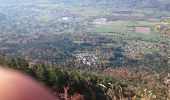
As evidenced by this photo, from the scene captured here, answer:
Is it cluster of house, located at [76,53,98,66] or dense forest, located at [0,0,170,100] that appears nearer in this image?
dense forest, located at [0,0,170,100]

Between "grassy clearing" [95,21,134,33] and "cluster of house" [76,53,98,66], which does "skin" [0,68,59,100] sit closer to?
"cluster of house" [76,53,98,66]

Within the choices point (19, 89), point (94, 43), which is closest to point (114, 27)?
point (94, 43)

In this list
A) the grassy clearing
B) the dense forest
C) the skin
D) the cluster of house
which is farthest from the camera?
the grassy clearing

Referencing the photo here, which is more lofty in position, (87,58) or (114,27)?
(114,27)

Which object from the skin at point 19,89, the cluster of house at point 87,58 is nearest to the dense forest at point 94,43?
the cluster of house at point 87,58

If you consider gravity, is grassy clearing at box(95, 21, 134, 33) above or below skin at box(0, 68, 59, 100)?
below

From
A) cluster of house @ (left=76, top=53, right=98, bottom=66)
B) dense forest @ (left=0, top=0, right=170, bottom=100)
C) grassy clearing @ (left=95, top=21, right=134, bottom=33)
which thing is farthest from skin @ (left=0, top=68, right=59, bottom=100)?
grassy clearing @ (left=95, top=21, right=134, bottom=33)

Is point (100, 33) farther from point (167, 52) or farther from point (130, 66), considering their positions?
point (130, 66)

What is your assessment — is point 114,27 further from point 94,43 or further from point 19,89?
point 19,89
